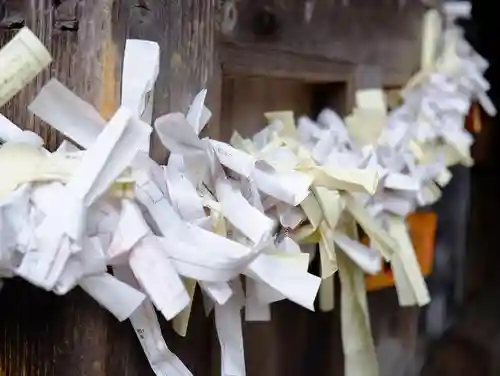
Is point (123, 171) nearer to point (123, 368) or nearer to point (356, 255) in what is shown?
point (123, 368)

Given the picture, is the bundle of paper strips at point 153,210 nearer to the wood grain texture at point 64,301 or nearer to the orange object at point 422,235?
the wood grain texture at point 64,301

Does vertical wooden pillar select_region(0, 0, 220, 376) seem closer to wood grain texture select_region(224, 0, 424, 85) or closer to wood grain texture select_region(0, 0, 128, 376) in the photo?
wood grain texture select_region(0, 0, 128, 376)

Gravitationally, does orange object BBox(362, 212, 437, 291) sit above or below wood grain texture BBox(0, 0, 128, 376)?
below

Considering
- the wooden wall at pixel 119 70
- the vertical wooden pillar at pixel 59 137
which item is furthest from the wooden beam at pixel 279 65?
the vertical wooden pillar at pixel 59 137

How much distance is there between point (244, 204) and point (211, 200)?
2cm

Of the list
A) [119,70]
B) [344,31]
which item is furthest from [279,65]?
[119,70]

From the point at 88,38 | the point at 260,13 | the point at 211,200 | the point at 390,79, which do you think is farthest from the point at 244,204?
the point at 390,79

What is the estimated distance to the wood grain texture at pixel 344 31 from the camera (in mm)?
598

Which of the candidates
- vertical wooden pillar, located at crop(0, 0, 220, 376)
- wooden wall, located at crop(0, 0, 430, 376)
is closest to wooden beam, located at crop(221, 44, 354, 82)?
wooden wall, located at crop(0, 0, 430, 376)

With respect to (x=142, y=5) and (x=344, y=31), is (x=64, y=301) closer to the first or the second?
(x=142, y=5)

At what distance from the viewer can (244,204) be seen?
426 millimetres

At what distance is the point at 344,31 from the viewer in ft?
2.35

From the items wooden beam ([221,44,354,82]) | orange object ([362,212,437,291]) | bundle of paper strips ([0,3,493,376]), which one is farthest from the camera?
orange object ([362,212,437,291])

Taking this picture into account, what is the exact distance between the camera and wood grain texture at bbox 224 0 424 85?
60cm
